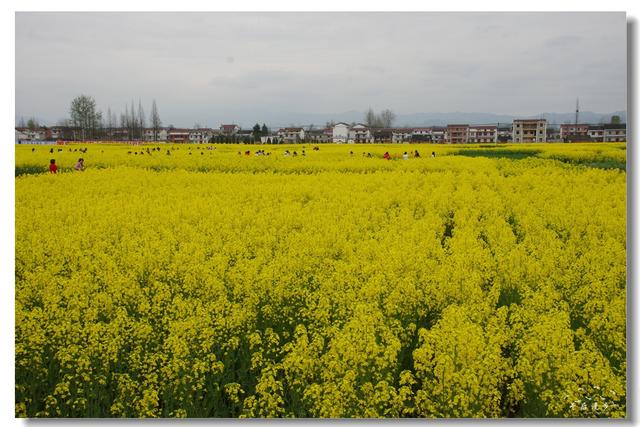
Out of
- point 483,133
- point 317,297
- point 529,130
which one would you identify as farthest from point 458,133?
point 317,297

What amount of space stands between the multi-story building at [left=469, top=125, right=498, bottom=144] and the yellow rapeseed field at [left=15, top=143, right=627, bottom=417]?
37.2 inches

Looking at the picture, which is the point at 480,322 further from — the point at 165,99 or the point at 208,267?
the point at 165,99

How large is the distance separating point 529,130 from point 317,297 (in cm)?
392

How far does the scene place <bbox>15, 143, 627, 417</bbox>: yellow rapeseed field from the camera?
398 centimetres

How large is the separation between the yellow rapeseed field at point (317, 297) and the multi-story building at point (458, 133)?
0.95 m

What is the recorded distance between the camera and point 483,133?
743cm

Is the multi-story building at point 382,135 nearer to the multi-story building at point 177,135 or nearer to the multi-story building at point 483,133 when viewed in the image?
the multi-story building at point 483,133

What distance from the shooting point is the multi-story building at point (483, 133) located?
23.4 ft

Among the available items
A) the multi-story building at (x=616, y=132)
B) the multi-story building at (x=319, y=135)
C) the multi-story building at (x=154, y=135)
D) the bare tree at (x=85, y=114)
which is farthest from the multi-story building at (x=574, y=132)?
the bare tree at (x=85, y=114)

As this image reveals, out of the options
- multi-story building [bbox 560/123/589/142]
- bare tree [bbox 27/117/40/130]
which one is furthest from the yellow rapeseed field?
multi-story building [bbox 560/123/589/142]
